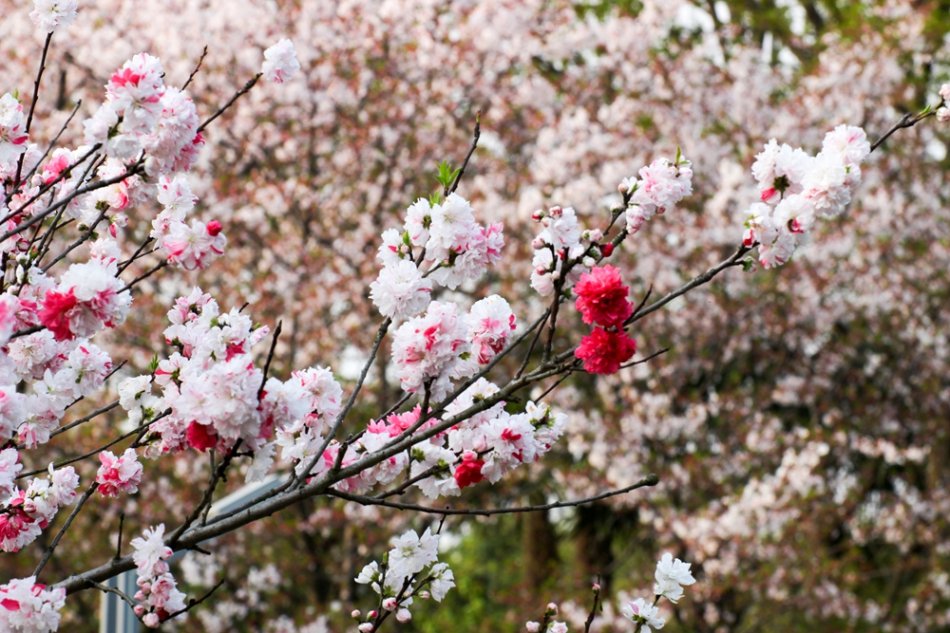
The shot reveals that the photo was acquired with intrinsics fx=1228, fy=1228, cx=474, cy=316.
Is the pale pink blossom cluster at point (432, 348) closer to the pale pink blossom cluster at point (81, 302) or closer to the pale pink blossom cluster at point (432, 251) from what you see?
the pale pink blossom cluster at point (432, 251)

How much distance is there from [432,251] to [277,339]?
46 cm

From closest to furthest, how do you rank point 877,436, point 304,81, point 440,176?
point 440,176 → point 304,81 → point 877,436

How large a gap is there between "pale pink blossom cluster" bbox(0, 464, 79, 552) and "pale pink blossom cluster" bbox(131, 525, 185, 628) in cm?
44

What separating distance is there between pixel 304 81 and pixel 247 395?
26.1 ft

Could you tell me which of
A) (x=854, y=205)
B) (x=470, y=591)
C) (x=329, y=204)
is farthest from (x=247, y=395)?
(x=470, y=591)

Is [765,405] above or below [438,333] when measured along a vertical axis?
above

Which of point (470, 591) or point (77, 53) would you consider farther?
point (470, 591)

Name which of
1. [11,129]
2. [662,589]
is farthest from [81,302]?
[662,589]

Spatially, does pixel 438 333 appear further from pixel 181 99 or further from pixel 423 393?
pixel 181 99

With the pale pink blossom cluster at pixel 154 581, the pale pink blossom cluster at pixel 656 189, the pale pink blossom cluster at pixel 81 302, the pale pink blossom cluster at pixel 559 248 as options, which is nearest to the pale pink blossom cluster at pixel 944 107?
the pale pink blossom cluster at pixel 656 189

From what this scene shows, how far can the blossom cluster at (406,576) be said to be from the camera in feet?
10.5

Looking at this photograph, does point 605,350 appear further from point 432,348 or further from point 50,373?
point 50,373

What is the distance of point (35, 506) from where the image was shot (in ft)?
10.3

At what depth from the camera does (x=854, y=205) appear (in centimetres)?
1167
